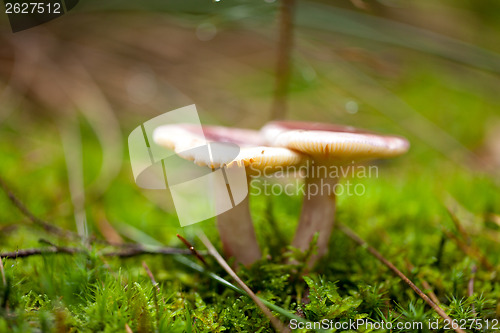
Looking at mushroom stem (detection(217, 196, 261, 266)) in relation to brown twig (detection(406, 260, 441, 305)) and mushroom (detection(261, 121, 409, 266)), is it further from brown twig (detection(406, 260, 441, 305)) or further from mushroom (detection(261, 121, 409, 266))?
brown twig (detection(406, 260, 441, 305))

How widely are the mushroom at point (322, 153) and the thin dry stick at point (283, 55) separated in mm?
681

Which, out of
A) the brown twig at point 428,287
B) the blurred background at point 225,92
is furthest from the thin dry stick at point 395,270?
the blurred background at point 225,92

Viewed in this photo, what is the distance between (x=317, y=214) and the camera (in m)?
1.49

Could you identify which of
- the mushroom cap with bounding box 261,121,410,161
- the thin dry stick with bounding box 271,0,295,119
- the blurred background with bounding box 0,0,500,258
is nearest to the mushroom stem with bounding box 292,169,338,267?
the mushroom cap with bounding box 261,121,410,161

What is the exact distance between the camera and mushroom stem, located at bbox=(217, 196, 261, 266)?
57.0 inches

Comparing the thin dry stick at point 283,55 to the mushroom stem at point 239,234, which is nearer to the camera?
the mushroom stem at point 239,234

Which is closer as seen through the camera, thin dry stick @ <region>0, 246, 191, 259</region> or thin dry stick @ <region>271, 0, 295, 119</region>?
thin dry stick @ <region>0, 246, 191, 259</region>

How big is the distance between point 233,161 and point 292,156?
23cm

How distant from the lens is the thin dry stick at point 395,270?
1.10m

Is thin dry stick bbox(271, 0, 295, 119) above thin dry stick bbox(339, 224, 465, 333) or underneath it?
above

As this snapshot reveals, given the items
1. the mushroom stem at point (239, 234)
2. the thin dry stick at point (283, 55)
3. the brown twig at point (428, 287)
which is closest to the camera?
the brown twig at point (428, 287)

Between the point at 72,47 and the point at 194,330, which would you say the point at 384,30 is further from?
the point at 72,47

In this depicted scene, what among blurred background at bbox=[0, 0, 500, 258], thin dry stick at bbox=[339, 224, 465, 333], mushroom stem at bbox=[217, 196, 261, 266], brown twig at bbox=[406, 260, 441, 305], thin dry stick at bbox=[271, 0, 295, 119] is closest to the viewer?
thin dry stick at bbox=[339, 224, 465, 333]

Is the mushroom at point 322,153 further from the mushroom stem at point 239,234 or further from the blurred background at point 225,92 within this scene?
the blurred background at point 225,92
